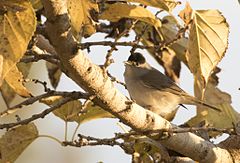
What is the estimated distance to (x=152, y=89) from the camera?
5.19 metres

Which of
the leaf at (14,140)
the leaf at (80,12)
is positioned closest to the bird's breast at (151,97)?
the leaf at (14,140)

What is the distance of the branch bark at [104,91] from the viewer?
5.04 ft

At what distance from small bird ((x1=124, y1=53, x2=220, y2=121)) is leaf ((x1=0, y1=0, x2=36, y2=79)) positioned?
325cm

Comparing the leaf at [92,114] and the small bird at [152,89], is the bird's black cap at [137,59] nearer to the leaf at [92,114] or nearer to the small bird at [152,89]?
the small bird at [152,89]

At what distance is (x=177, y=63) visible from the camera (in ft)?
9.66

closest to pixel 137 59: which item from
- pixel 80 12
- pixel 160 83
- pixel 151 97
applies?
pixel 160 83

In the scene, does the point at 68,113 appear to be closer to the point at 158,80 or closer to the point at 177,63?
the point at 177,63

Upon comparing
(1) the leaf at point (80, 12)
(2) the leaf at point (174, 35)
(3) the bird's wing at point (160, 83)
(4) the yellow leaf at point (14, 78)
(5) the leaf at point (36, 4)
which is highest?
(1) the leaf at point (80, 12)

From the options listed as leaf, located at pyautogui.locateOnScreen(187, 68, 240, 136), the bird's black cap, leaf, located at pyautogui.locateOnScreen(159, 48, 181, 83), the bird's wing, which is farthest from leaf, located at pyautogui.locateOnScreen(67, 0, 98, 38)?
the bird's black cap

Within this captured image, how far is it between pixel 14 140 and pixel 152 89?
2.75 m

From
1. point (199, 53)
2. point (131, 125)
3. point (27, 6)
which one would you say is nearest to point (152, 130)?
point (131, 125)

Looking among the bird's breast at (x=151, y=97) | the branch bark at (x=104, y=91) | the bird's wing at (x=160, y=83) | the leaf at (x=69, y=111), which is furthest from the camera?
the bird's wing at (x=160, y=83)

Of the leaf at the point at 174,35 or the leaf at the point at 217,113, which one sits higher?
the leaf at the point at 174,35

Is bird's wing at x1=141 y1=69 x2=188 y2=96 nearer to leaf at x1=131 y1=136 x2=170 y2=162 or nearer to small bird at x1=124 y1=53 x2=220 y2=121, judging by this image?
small bird at x1=124 y1=53 x2=220 y2=121
